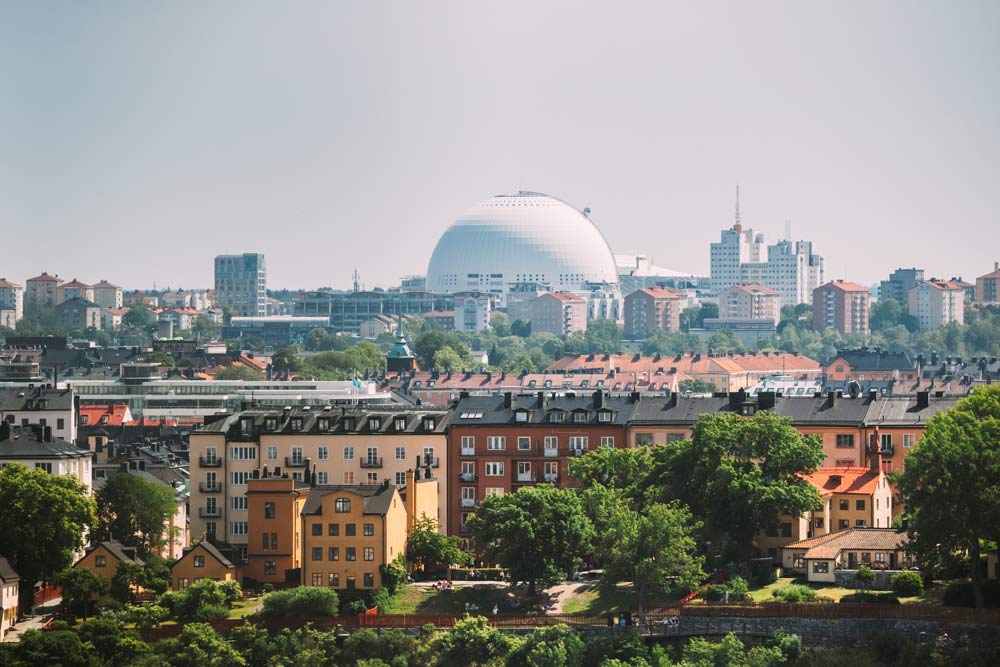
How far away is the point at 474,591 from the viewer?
7781 centimetres

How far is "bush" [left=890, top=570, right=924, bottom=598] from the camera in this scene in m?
72.1

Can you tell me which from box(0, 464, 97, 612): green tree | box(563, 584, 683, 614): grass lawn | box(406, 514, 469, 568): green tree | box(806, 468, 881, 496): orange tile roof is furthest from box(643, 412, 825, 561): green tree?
box(0, 464, 97, 612): green tree

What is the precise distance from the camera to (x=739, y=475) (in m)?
78.9

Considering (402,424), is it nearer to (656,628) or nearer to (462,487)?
(462,487)

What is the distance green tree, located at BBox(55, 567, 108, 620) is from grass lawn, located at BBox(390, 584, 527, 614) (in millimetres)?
10065

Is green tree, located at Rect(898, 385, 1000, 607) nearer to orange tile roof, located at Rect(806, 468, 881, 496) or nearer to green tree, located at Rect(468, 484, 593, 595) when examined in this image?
orange tile roof, located at Rect(806, 468, 881, 496)

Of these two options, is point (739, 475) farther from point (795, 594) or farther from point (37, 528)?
point (37, 528)

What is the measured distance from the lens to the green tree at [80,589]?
3066 inches

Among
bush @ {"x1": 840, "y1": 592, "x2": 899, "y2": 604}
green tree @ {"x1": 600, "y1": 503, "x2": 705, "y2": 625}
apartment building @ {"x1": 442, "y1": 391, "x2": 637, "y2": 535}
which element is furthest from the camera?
apartment building @ {"x1": 442, "y1": 391, "x2": 637, "y2": 535}

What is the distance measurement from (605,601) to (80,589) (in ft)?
57.3

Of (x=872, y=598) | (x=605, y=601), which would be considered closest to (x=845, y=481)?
(x=605, y=601)

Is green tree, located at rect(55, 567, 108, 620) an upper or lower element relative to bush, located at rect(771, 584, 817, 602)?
lower

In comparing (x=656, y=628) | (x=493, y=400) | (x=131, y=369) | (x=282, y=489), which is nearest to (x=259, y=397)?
(x=131, y=369)

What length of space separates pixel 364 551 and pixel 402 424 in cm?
1192
